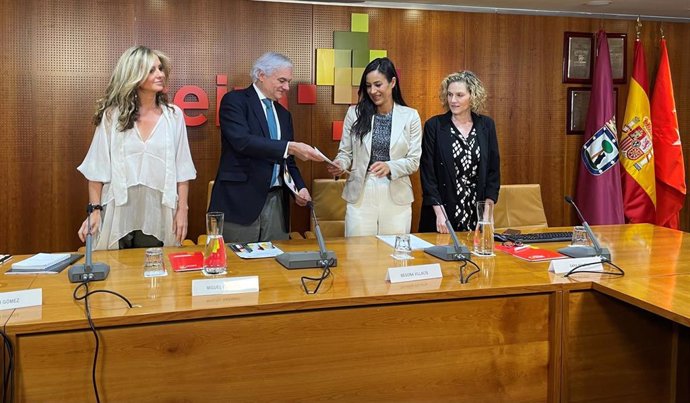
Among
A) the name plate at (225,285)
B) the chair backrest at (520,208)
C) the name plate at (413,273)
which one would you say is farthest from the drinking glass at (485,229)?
the chair backrest at (520,208)

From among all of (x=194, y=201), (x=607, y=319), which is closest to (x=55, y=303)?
(x=607, y=319)

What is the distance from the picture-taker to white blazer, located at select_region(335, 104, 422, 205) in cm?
315

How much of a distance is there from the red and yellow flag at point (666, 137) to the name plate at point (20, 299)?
14.9ft

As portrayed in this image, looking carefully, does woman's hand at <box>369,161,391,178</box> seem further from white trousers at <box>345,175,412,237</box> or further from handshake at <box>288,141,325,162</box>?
handshake at <box>288,141,325,162</box>

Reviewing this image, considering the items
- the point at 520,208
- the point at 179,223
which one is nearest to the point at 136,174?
the point at 179,223

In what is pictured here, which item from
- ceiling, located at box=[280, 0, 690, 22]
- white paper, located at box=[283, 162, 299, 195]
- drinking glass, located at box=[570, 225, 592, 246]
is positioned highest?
ceiling, located at box=[280, 0, 690, 22]

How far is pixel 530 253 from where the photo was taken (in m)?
2.49

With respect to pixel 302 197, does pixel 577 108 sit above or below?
above

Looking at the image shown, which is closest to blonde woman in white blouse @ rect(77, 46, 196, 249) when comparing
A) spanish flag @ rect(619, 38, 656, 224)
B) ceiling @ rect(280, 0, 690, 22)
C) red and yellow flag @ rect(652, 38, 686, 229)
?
ceiling @ rect(280, 0, 690, 22)

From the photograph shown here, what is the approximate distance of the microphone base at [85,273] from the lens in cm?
199

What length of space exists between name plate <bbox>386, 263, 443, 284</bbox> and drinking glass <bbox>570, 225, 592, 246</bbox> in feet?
2.57

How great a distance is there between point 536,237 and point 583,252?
1.30 feet

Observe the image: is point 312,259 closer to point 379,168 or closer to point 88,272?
point 88,272

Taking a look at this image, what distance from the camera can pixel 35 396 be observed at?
1.62 meters
